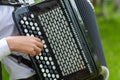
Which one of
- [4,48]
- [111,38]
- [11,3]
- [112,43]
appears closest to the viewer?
[4,48]

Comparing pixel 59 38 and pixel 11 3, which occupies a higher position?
pixel 11 3

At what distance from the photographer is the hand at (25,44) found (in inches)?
104

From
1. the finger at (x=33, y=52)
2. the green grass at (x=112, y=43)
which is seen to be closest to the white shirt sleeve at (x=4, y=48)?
the finger at (x=33, y=52)

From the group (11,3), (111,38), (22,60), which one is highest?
(11,3)

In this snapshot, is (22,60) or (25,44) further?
(22,60)

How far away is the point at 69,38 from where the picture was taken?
9.47 feet

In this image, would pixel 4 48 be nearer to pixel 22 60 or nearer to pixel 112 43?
pixel 22 60

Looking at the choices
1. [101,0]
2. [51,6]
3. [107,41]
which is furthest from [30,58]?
[101,0]

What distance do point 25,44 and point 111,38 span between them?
5.27 metres

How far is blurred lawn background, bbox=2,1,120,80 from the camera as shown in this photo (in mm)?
5944

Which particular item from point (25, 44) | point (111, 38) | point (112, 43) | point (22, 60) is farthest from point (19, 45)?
point (111, 38)

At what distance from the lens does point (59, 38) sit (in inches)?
113

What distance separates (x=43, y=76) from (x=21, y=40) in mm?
272

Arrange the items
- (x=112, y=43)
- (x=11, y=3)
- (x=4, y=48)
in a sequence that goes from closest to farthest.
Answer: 1. (x=4, y=48)
2. (x=11, y=3)
3. (x=112, y=43)
